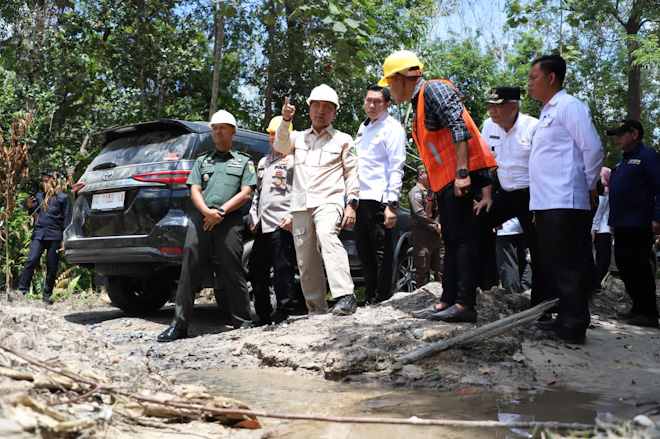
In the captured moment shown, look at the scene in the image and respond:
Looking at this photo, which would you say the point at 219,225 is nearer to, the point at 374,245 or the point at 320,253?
the point at 320,253

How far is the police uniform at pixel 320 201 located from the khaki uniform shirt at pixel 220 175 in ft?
1.29

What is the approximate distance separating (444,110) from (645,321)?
8.67 feet

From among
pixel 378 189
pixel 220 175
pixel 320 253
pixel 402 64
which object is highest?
pixel 402 64

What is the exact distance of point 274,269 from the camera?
6.07m

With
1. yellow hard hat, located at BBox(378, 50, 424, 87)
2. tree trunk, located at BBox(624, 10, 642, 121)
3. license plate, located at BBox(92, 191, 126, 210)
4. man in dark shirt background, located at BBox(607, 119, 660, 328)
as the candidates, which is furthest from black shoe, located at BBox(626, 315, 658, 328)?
tree trunk, located at BBox(624, 10, 642, 121)

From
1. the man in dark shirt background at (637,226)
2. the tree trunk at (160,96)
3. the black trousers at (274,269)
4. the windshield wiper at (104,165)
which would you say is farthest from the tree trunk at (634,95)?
the windshield wiper at (104,165)

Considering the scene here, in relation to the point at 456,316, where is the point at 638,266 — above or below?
above

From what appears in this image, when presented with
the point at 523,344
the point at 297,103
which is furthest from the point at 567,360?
the point at 297,103

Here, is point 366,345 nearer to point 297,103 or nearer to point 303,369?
point 303,369

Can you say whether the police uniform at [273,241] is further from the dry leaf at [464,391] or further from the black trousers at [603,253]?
the black trousers at [603,253]

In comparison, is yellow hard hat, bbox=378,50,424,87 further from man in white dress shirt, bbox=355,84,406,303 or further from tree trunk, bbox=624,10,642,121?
tree trunk, bbox=624,10,642,121

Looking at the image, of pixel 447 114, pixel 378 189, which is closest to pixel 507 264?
pixel 378 189

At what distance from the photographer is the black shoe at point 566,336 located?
445 cm

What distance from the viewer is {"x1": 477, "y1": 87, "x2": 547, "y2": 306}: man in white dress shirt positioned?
17.4 ft
